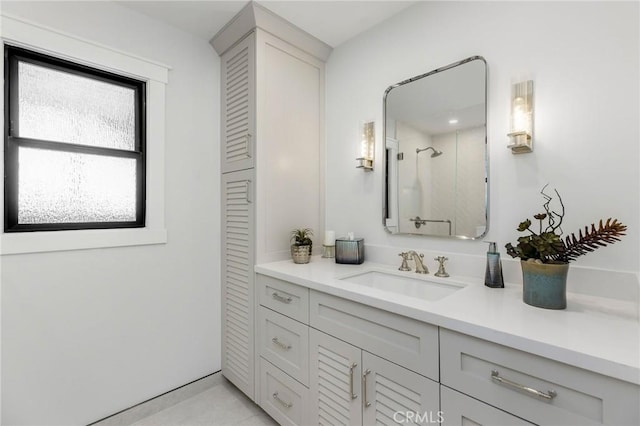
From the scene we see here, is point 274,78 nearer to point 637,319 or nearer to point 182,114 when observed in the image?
point 182,114

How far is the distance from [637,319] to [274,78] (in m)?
2.05

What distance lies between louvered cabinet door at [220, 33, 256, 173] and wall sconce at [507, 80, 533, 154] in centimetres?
139

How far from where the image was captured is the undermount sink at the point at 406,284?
150 centimetres

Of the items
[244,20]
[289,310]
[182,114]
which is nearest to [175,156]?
[182,114]

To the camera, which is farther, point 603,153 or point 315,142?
point 315,142

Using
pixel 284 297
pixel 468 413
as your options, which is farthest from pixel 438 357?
pixel 284 297

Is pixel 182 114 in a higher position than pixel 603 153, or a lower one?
higher

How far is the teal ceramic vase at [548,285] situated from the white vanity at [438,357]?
0.04 metres

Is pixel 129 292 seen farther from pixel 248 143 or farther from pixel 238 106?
pixel 238 106

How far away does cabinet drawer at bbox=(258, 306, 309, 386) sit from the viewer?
5.01ft

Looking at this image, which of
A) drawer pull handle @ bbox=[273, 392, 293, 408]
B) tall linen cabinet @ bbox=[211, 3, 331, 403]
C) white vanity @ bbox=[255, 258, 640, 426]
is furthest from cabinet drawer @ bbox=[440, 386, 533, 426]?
tall linen cabinet @ bbox=[211, 3, 331, 403]

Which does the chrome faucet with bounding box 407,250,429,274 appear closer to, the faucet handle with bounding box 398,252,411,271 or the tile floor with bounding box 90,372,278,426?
the faucet handle with bounding box 398,252,411,271

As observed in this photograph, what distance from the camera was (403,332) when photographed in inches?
44.6

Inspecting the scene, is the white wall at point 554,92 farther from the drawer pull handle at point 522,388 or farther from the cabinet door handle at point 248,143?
the cabinet door handle at point 248,143
